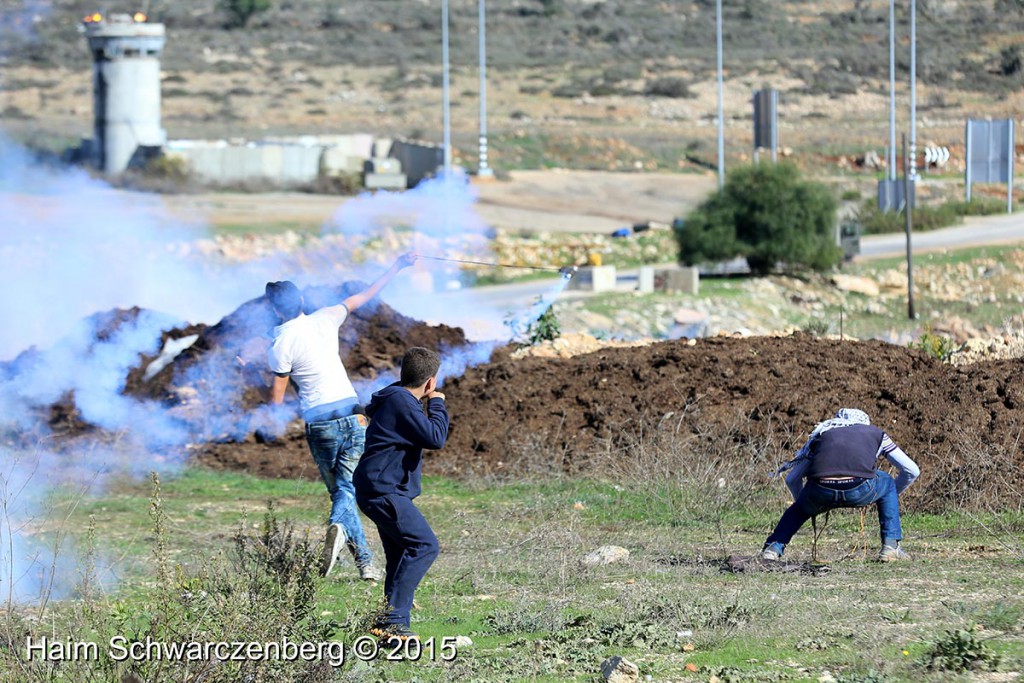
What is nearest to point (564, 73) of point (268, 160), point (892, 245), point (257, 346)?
point (268, 160)

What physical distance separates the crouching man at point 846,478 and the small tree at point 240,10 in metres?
84.9

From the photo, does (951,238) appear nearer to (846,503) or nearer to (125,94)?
(125,94)

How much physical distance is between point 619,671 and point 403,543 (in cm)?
144

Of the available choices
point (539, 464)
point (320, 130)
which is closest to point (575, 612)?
point (539, 464)

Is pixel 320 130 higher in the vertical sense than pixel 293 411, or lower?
higher

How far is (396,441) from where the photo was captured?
291 inches

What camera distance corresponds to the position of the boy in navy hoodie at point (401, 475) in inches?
289

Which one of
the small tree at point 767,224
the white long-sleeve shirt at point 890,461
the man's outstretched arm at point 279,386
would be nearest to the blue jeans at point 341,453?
the man's outstretched arm at point 279,386

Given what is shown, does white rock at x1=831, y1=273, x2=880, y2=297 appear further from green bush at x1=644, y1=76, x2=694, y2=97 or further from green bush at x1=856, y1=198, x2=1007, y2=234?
green bush at x1=644, y1=76, x2=694, y2=97

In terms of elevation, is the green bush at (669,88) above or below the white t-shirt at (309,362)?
above

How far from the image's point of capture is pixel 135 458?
14.7 meters

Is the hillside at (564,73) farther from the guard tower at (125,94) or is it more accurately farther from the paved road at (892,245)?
the paved road at (892,245)

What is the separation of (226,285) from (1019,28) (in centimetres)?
5875

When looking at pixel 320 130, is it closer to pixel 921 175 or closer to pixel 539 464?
pixel 921 175
